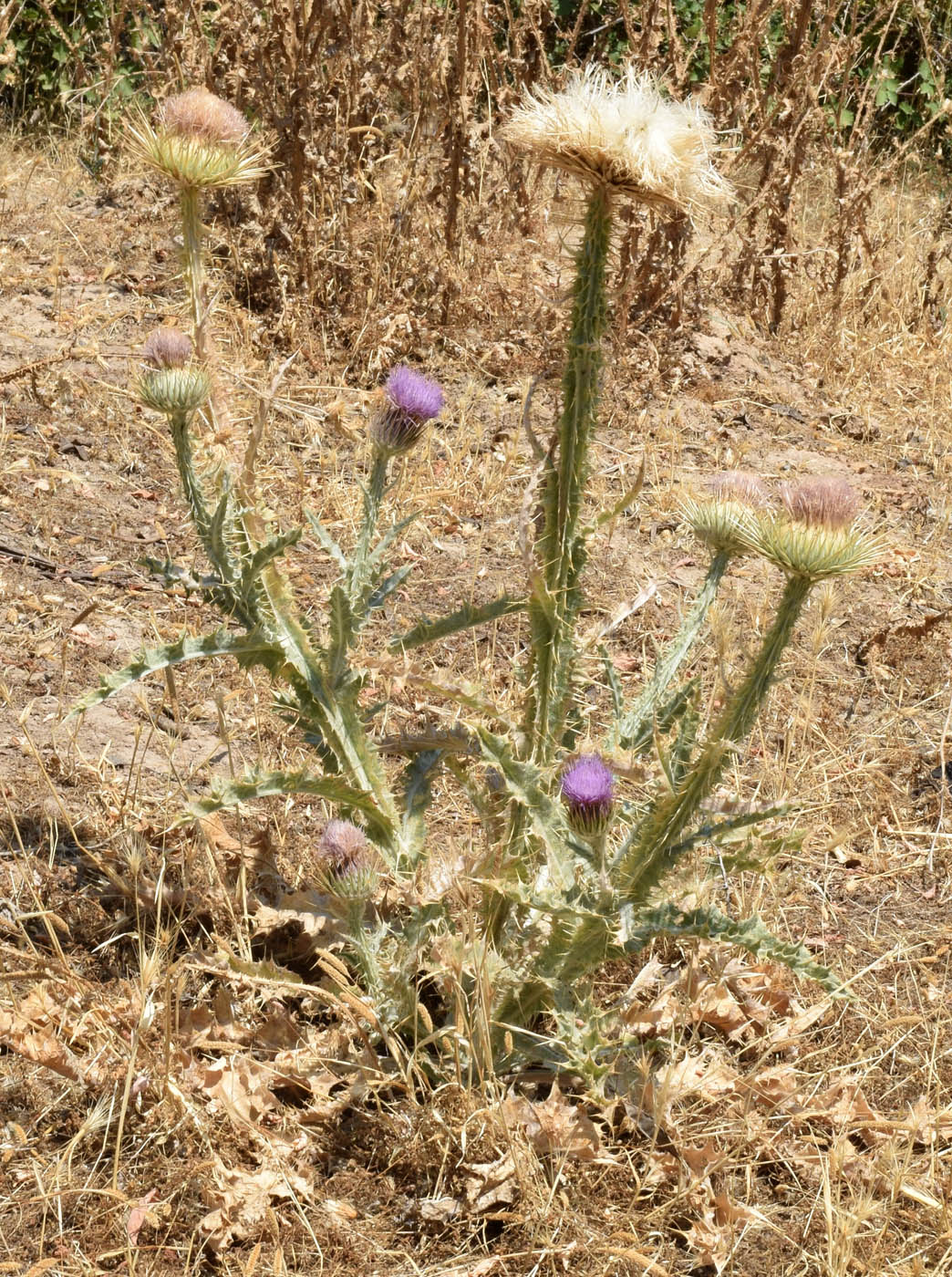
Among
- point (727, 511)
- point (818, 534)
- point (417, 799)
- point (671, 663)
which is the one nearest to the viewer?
→ point (818, 534)

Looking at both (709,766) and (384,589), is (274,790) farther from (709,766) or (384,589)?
(709,766)

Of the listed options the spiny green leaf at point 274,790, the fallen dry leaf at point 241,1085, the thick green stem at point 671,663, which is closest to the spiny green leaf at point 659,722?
the thick green stem at point 671,663

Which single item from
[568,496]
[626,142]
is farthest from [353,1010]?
[626,142]

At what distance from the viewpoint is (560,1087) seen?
7.08 feet

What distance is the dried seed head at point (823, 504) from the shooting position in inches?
64.8

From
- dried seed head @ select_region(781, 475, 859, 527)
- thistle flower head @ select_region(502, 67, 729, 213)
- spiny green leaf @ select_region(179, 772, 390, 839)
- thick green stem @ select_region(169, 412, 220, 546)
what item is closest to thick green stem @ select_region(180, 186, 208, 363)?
thick green stem @ select_region(169, 412, 220, 546)

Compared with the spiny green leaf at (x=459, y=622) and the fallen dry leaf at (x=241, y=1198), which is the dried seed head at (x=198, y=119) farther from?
the fallen dry leaf at (x=241, y=1198)

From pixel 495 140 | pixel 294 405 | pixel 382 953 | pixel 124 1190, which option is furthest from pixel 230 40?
pixel 124 1190

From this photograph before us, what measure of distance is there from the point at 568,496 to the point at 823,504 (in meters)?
0.44

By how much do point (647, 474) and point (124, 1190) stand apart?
2.79 meters

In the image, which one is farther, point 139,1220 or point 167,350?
point 167,350

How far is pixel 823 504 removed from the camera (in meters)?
1.65

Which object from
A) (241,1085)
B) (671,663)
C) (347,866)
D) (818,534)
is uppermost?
(818,534)

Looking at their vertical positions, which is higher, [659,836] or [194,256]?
[194,256]
